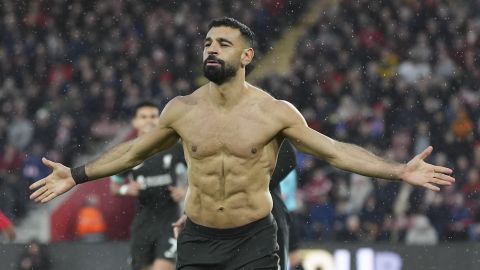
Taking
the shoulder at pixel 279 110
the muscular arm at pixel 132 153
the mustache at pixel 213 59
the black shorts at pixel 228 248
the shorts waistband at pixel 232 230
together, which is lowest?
the black shorts at pixel 228 248

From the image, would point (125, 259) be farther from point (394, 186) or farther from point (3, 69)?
point (3, 69)

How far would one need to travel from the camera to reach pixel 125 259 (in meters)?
12.1

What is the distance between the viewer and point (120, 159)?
22.1ft

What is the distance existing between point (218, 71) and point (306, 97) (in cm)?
1181

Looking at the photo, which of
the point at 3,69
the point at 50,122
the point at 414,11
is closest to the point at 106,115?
the point at 50,122

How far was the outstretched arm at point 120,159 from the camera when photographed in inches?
263

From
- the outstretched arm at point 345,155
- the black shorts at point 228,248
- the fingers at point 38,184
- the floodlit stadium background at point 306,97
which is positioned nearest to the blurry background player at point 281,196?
the black shorts at point 228,248

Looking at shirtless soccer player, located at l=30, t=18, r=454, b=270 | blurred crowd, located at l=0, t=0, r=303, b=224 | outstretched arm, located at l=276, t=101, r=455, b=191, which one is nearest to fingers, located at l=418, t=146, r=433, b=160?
outstretched arm, located at l=276, t=101, r=455, b=191

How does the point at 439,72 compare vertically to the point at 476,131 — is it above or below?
above

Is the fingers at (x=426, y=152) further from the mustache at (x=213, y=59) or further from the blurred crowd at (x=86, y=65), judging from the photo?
the blurred crowd at (x=86, y=65)

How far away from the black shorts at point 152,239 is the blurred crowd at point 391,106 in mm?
5073

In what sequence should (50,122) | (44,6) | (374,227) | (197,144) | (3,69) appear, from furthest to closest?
(44,6) → (3,69) → (50,122) → (374,227) → (197,144)

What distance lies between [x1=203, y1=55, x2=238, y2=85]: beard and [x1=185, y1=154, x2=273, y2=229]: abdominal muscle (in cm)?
Answer: 45

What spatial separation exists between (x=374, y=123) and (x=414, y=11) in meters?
3.71
